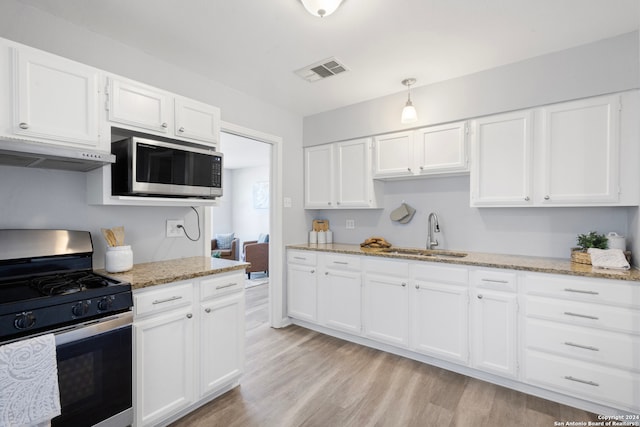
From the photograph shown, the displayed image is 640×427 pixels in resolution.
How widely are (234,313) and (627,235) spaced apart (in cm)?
289

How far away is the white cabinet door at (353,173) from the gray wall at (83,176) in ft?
3.57

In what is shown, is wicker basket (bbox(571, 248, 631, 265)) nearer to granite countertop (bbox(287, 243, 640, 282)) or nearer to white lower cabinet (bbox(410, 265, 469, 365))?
granite countertop (bbox(287, 243, 640, 282))

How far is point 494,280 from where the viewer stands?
2.29 meters

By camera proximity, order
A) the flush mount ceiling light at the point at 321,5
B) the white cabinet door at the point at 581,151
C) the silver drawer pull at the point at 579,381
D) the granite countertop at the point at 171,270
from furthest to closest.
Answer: the white cabinet door at the point at 581,151, the silver drawer pull at the point at 579,381, the granite countertop at the point at 171,270, the flush mount ceiling light at the point at 321,5

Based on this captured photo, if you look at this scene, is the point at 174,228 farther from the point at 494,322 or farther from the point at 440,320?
the point at 494,322

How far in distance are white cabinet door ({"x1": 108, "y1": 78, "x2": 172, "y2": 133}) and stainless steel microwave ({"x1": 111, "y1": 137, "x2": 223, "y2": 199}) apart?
13cm

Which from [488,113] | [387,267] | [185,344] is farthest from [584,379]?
[185,344]

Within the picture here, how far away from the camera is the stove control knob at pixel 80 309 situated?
1.36m

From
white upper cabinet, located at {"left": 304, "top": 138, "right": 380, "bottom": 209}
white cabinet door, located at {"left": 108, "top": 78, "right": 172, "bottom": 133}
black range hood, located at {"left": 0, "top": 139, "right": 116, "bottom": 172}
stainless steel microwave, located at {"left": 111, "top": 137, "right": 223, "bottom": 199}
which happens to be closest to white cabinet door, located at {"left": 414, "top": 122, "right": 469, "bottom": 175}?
Result: white upper cabinet, located at {"left": 304, "top": 138, "right": 380, "bottom": 209}

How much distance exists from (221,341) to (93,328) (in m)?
0.84

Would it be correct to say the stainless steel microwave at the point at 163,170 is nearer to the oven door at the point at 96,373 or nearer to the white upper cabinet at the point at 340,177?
the oven door at the point at 96,373

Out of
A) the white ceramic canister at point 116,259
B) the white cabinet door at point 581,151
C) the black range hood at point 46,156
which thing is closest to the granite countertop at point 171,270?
the white ceramic canister at point 116,259

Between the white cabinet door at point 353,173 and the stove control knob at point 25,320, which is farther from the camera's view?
the white cabinet door at point 353,173

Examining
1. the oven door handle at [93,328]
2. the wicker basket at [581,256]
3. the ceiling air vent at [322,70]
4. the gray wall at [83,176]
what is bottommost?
the oven door handle at [93,328]
